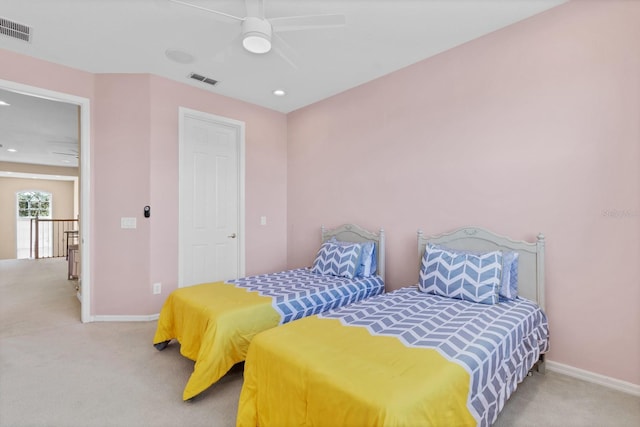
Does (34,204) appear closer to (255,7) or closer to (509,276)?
(255,7)

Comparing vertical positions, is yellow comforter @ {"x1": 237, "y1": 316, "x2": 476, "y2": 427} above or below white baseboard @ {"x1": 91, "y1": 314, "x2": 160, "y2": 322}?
above

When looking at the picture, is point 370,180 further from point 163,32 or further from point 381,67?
point 163,32

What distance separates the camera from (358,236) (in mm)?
3615

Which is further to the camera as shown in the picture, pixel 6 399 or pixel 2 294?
pixel 2 294

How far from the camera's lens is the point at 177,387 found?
2160 mm

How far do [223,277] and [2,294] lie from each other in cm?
322

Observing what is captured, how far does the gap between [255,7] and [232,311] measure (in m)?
2.17

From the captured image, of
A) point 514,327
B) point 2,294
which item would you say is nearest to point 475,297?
point 514,327

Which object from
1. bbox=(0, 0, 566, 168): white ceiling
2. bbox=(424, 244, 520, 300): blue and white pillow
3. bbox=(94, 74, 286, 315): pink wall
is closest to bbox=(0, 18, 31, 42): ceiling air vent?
bbox=(0, 0, 566, 168): white ceiling

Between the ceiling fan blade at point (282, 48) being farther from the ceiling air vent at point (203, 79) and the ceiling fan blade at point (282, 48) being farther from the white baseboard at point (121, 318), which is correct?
the white baseboard at point (121, 318)

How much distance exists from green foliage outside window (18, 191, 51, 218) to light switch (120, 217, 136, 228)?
9489mm

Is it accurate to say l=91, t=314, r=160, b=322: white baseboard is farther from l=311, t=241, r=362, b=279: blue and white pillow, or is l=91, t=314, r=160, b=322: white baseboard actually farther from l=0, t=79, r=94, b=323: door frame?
l=311, t=241, r=362, b=279: blue and white pillow

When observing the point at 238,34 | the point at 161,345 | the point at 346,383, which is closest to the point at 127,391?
the point at 161,345

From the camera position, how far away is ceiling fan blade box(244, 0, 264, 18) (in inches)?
86.7
